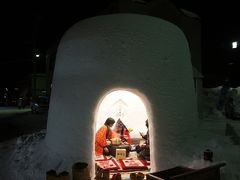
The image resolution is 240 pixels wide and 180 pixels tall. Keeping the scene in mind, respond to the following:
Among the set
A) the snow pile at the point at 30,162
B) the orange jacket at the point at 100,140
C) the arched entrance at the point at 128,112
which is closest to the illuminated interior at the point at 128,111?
the arched entrance at the point at 128,112

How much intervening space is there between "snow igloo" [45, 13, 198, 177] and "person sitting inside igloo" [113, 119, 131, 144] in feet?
9.33

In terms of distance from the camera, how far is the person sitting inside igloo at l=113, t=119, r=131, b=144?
8703 mm

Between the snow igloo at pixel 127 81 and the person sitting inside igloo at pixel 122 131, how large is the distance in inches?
112

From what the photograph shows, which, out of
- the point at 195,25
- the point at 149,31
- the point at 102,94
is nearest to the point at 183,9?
the point at 195,25

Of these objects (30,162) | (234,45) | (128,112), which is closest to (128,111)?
(128,112)

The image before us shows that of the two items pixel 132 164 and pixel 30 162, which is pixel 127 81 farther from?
pixel 30 162

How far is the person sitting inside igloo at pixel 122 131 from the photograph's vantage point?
28.6ft

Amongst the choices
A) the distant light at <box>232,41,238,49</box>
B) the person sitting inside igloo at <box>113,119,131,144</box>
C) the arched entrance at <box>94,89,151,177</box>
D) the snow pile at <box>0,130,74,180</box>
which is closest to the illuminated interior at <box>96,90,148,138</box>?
the arched entrance at <box>94,89,151,177</box>

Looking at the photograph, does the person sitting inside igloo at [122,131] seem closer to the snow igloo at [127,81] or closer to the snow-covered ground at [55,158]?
the snow-covered ground at [55,158]

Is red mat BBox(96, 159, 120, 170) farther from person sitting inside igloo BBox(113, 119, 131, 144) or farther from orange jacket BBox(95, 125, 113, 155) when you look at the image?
person sitting inside igloo BBox(113, 119, 131, 144)

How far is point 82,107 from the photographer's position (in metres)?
5.81

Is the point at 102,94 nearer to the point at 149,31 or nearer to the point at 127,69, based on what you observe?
the point at 127,69

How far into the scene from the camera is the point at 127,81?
18.7 feet

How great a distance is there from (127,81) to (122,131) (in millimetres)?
3686
